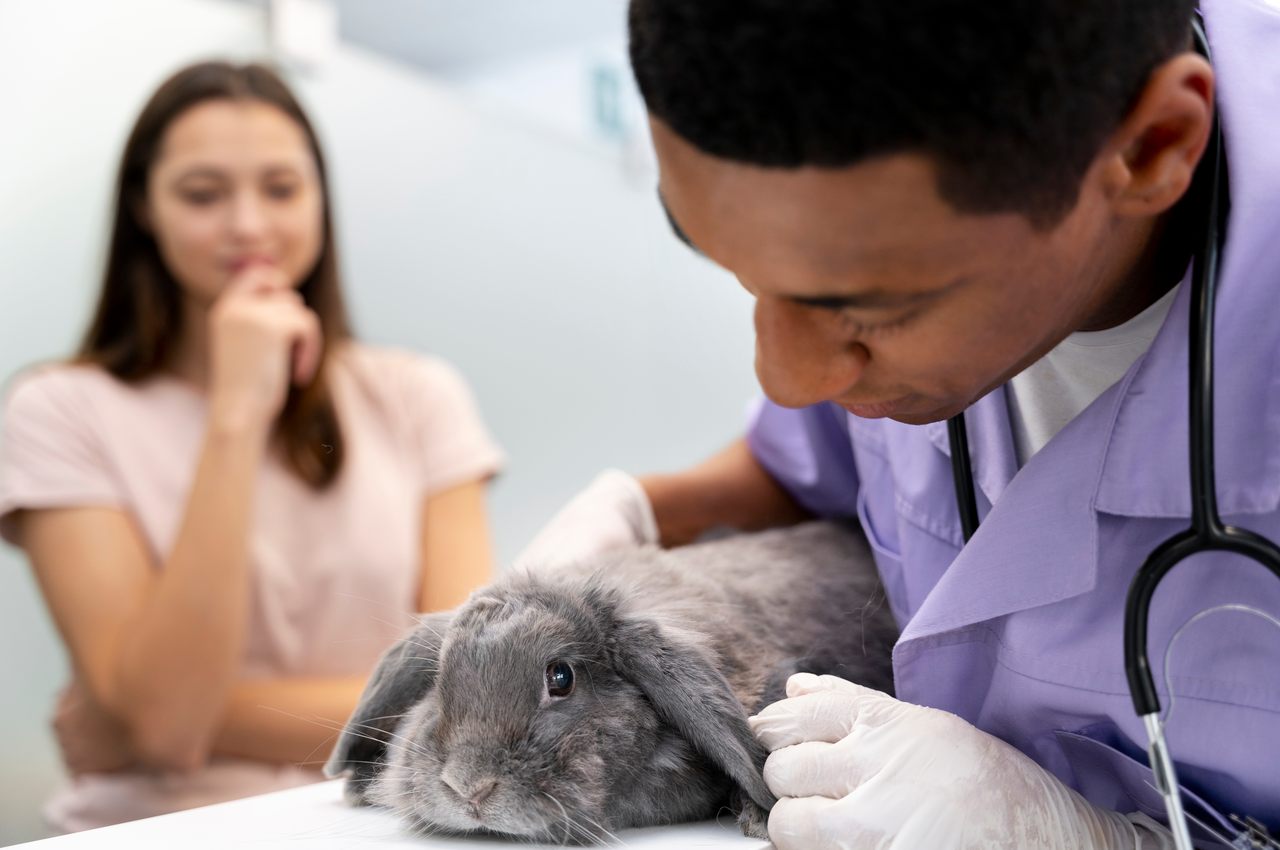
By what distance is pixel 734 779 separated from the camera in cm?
66

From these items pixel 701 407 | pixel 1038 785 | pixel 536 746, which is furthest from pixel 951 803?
pixel 701 407

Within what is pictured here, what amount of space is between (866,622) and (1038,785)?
0.25 metres

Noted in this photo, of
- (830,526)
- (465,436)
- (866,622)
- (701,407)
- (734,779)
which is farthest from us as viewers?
(701,407)

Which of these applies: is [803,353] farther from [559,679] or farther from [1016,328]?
[559,679]

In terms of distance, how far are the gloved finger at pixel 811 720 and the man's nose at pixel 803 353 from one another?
198 millimetres

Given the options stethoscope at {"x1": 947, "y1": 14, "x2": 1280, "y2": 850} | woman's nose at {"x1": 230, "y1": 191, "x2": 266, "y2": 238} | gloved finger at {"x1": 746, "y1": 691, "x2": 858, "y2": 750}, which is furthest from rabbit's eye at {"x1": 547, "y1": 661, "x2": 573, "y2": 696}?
woman's nose at {"x1": 230, "y1": 191, "x2": 266, "y2": 238}

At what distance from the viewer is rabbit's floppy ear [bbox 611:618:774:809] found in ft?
2.10

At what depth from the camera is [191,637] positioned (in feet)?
4.77

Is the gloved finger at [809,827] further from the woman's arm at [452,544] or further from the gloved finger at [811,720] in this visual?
the woman's arm at [452,544]

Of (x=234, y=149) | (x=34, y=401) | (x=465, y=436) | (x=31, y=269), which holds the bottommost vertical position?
(x=465, y=436)

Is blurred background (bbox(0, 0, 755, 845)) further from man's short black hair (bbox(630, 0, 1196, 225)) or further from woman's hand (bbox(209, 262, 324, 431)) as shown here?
man's short black hair (bbox(630, 0, 1196, 225))

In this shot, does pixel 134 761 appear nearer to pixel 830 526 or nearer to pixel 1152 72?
pixel 830 526

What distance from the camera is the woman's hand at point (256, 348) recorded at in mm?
1601

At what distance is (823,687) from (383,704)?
0.31m
